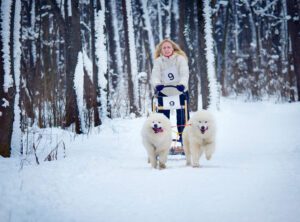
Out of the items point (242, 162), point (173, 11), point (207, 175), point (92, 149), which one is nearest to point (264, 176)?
Answer: point (207, 175)

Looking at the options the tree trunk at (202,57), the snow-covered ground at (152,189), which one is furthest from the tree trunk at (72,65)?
the tree trunk at (202,57)

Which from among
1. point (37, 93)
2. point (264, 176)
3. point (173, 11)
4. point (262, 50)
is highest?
point (173, 11)

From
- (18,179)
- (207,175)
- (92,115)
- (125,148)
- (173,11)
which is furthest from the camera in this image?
(173,11)

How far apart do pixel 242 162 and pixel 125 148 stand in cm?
276

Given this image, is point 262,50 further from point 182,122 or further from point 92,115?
point 182,122

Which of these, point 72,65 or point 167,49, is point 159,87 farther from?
point 72,65

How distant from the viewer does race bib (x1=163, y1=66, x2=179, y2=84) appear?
6.12 m

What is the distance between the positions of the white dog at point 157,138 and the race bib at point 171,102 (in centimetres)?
113

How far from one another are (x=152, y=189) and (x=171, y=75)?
9.76 ft

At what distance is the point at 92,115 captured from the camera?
9609mm

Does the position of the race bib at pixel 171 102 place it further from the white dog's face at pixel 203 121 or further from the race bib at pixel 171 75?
the white dog's face at pixel 203 121

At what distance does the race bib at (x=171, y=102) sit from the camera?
6133 mm

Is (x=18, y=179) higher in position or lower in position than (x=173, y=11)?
lower

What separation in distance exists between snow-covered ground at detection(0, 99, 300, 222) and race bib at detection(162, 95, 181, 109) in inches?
36.7
